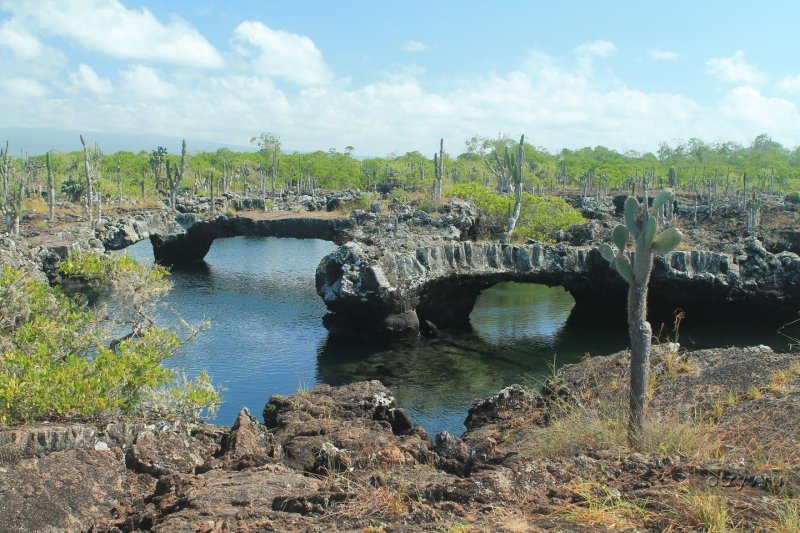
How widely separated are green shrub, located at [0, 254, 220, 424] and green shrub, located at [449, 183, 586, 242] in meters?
32.3

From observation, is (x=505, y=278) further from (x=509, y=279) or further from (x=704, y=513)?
(x=704, y=513)

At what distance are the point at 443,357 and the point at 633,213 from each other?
1831 centimetres

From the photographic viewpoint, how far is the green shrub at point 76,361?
10.9m

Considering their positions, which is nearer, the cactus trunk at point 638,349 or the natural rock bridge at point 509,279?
the cactus trunk at point 638,349

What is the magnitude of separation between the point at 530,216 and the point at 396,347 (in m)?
20.4

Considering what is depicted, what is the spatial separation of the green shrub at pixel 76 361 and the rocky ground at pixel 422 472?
1.93ft

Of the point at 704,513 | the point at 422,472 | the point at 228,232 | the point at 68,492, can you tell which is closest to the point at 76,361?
the point at 68,492

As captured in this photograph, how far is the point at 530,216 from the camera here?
46844 mm

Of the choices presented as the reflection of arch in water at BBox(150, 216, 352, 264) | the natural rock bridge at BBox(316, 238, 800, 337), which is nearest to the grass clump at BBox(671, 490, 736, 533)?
the natural rock bridge at BBox(316, 238, 800, 337)

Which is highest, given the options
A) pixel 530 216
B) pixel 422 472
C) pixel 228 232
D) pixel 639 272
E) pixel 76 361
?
pixel 530 216

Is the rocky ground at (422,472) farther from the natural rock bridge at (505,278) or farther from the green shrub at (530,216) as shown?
the green shrub at (530,216)

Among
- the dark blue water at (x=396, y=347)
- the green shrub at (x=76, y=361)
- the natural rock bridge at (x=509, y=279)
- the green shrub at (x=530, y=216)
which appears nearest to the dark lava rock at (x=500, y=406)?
the dark blue water at (x=396, y=347)

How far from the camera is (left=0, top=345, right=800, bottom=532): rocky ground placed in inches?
277

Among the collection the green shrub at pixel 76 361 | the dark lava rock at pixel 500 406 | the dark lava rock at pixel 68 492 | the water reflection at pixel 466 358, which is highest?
the green shrub at pixel 76 361
